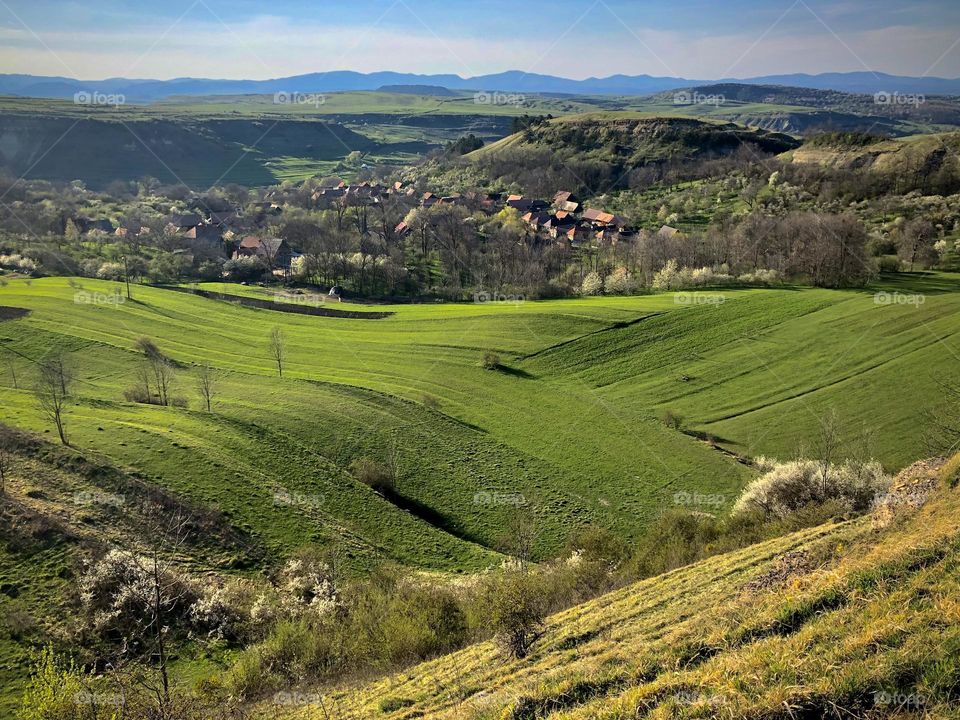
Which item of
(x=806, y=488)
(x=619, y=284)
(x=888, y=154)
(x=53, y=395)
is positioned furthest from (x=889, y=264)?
(x=53, y=395)

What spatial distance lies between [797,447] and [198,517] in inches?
1758

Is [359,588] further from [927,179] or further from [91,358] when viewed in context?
[927,179]

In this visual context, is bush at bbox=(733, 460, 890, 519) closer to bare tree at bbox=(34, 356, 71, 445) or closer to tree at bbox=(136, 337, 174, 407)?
bare tree at bbox=(34, 356, 71, 445)

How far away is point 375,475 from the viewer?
43.1 m

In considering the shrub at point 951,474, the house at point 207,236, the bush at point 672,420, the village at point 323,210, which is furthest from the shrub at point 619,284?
Result: the shrub at point 951,474

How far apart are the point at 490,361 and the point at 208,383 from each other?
29.5 m

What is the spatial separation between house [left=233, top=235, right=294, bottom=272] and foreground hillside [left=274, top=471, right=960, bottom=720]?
4205 inches

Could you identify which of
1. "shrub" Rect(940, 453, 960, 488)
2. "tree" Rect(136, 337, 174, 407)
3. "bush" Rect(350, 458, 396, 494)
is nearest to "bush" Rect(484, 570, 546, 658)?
"shrub" Rect(940, 453, 960, 488)

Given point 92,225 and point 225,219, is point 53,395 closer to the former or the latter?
point 92,225

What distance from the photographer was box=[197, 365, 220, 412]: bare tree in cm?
5056

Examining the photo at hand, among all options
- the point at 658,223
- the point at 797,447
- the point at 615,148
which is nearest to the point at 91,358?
the point at 797,447

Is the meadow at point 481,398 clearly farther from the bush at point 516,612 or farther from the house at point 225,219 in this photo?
the house at point 225,219

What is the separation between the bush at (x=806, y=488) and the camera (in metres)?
31.0

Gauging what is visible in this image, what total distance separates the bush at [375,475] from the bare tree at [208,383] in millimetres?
15084
